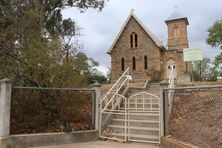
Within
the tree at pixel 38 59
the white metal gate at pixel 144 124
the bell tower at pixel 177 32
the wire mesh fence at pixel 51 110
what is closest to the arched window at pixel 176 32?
the bell tower at pixel 177 32

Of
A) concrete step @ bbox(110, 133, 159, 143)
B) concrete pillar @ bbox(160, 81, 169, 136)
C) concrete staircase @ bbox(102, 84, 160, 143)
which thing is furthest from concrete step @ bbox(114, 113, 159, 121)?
concrete pillar @ bbox(160, 81, 169, 136)

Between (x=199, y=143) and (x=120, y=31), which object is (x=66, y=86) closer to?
(x=199, y=143)

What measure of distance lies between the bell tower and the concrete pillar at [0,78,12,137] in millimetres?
33817

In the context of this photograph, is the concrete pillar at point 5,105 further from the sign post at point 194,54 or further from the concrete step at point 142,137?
the sign post at point 194,54

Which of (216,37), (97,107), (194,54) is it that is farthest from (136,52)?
(97,107)

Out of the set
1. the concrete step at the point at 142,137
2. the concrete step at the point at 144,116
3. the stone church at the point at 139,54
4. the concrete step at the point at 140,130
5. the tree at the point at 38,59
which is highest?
the stone church at the point at 139,54

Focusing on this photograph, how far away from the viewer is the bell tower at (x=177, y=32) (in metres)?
40.3

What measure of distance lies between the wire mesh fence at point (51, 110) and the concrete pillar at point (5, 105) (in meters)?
0.37

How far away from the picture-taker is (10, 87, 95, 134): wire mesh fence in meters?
9.23

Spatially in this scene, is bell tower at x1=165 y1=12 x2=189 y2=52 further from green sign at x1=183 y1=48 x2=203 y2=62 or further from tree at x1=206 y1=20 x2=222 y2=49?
green sign at x1=183 y1=48 x2=203 y2=62

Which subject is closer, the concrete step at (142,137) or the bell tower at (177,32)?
the concrete step at (142,137)

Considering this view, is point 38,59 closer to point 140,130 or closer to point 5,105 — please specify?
point 5,105

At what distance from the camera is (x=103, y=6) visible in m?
26.2

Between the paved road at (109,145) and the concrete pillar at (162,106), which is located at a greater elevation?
the concrete pillar at (162,106)
